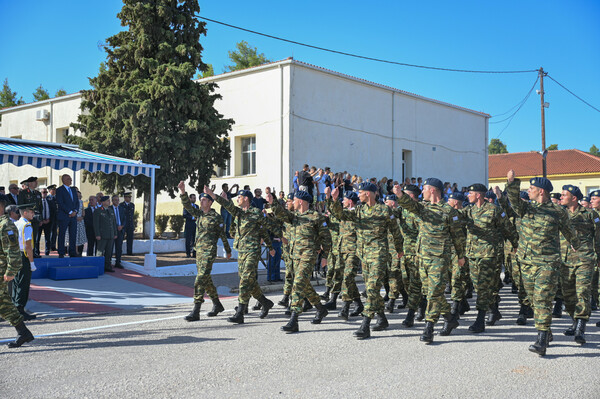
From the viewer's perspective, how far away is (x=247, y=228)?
27.9ft

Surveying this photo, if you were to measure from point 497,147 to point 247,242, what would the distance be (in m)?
96.0

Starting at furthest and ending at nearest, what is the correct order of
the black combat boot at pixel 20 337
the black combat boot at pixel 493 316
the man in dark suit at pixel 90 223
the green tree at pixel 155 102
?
the green tree at pixel 155 102, the man in dark suit at pixel 90 223, the black combat boot at pixel 493 316, the black combat boot at pixel 20 337

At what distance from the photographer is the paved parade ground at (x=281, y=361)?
4988 millimetres

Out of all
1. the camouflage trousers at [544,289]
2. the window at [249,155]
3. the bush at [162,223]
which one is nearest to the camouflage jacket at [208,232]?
the camouflage trousers at [544,289]

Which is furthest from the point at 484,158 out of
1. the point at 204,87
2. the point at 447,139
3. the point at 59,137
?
the point at 59,137

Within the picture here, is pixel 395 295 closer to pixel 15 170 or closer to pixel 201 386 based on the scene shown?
pixel 201 386

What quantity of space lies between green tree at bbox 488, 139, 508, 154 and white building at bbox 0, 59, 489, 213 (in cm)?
6832

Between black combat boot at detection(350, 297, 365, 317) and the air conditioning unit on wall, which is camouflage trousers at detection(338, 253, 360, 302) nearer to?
black combat boot at detection(350, 297, 365, 317)

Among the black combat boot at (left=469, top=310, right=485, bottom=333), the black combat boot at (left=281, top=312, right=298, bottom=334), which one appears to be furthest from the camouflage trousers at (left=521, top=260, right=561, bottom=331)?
the black combat boot at (left=281, top=312, right=298, bottom=334)

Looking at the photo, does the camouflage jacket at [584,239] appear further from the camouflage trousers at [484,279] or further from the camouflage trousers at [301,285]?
the camouflage trousers at [301,285]

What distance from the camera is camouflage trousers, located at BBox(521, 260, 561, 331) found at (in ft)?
20.8

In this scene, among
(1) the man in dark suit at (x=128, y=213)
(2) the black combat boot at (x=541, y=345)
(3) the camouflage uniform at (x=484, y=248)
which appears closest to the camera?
(2) the black combat boot at (x=541, y=345)

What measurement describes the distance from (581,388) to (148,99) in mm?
A: 16388

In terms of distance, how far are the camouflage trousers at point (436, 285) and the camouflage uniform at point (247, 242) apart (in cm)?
268
